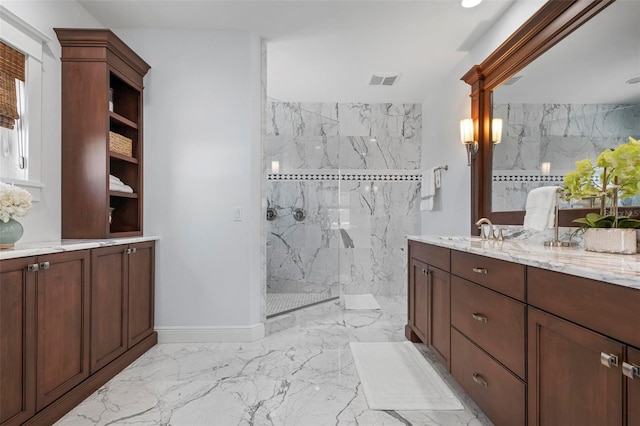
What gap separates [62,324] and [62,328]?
0.06 ft

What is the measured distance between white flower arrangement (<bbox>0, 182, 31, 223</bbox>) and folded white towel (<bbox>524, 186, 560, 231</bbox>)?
2.46 metres

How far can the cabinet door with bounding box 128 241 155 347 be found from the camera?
→ 2336mm

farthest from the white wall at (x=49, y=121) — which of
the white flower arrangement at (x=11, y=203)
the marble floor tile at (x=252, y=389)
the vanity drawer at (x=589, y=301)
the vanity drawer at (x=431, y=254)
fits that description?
the vanity drawer at (x=589, y=301)

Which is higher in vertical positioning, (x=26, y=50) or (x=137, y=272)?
(x=26, y=50)

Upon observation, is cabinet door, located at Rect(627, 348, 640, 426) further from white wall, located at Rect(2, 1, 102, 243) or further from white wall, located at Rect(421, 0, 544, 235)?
white wall, located at Rect(2, 1, 102, 243)

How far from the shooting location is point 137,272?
241cm

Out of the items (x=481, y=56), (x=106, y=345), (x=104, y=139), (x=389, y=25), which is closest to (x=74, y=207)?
(x=104, y=139)

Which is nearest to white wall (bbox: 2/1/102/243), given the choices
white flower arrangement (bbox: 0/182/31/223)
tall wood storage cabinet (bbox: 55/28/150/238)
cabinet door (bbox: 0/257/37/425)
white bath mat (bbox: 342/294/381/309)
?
tall wood storage cabinet (bbox: 55/28/150/238)

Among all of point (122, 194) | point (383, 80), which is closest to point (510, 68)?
point (383, 80)

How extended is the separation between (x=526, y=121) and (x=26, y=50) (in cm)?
294

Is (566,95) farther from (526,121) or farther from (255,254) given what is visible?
(255,254)

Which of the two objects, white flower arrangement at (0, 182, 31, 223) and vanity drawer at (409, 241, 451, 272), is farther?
vanity drawer at (409, 241, 451, 272)

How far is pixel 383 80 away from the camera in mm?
Answer: 3609

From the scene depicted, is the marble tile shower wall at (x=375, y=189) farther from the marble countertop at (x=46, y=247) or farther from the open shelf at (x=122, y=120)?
the marble countertop at (x=46, y=247)
